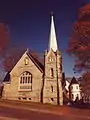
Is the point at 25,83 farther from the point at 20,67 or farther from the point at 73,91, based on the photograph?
the point at 73,91

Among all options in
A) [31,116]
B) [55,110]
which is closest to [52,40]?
[55,110]

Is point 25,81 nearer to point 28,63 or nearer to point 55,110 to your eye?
point 28,63

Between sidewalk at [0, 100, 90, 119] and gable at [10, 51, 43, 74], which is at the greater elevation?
gable at [10, 51, 43, 74]

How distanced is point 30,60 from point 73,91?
3124 cm

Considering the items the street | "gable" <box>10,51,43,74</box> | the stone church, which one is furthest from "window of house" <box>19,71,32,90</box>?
the street

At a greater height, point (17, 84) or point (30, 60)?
point (30, 60)

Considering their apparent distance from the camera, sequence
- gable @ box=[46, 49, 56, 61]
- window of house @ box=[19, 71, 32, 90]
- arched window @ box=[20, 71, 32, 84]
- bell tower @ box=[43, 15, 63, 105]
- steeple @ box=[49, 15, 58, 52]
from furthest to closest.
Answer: steeple @ box=[49, 15, 58, 52] < gable @ box=[46, 49, 56, 61] < arched window @ box=[20, 71, 32, 84] < window of house @ box=[19, 71, 32, 90] < bell tower @ box=[43, 15, 63, 105]

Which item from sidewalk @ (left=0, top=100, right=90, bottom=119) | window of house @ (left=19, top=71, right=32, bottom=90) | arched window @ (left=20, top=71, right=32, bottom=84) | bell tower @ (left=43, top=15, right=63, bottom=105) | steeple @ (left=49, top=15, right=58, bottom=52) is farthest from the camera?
steeple @ (left=49, top=15, right=58, bottom=52)

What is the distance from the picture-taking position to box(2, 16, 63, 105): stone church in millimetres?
32719

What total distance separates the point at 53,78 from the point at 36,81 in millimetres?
2372

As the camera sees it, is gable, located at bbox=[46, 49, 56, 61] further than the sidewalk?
Yes

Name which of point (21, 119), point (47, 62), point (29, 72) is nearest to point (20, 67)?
point (29, 72)

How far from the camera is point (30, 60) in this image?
3450cm

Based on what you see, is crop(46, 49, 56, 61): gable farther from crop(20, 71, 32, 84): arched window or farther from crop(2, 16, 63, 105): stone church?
crop(20, 71, 32, 84): arched window
